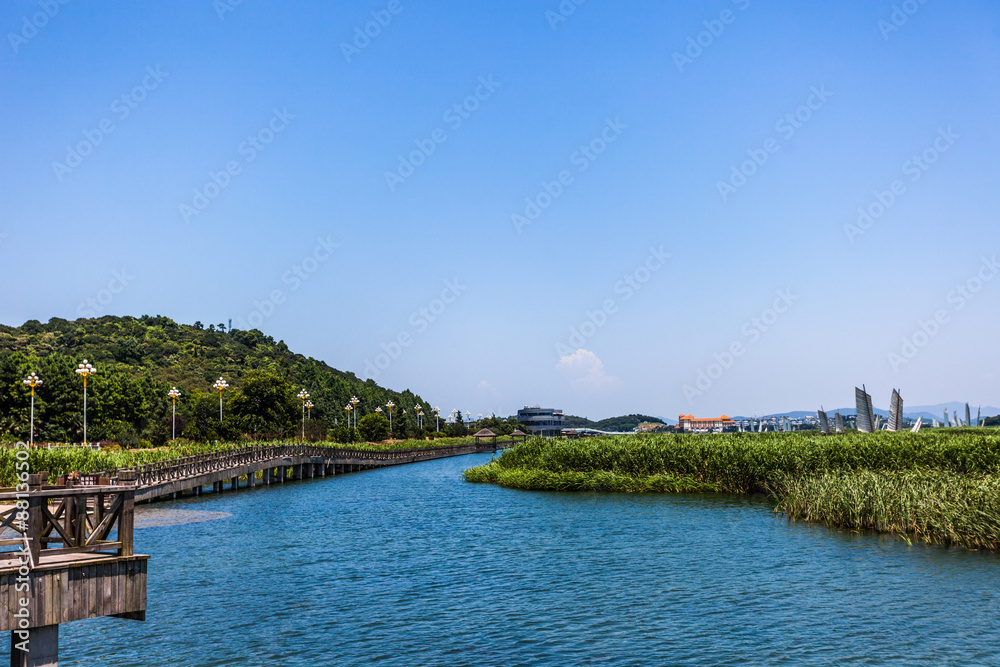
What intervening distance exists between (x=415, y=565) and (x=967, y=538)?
16611 mm

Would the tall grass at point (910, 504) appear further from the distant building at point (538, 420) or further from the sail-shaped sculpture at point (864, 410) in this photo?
the distant building at point (538, 420)

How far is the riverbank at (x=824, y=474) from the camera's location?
24688 millimetres

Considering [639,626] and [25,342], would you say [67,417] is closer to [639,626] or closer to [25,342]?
[25,342]

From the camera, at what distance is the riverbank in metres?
24.7

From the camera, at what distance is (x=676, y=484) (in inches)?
1574

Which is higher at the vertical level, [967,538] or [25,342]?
[25,342]

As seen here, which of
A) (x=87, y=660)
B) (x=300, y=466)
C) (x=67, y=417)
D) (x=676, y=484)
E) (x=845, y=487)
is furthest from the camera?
(x=67, y=417)

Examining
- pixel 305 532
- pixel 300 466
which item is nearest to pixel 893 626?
pixel 305 532

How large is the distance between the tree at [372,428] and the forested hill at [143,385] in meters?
6.32

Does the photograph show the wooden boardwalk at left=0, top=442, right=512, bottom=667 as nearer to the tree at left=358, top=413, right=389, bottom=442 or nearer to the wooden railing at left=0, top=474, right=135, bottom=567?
the wooden railing at left=0, top=474, right=135, bottom=567

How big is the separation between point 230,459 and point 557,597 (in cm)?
3846

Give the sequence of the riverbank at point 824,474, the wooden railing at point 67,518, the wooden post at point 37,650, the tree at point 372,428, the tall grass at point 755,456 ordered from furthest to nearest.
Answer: the tree at point 372,428, the tall grass at point 755,456, the riverbank at point 824,474, the wooden railing at point 67,518, the wooden post at point 37,650

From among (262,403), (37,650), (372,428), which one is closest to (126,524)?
(37,650)

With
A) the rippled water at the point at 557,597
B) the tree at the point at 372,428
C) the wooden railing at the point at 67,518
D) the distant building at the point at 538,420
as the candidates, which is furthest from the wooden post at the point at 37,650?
the distant building at the point at 538,420
